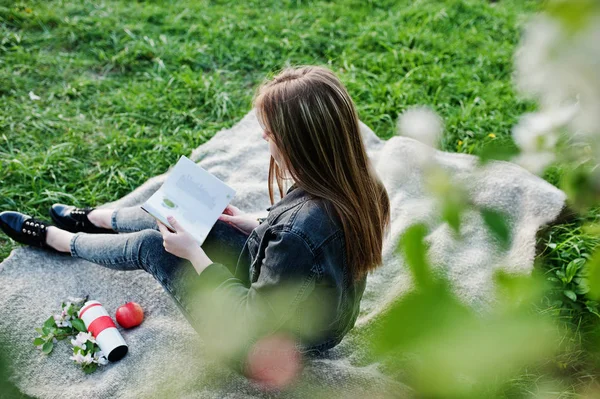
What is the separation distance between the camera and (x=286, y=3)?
4008mm

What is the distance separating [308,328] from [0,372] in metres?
1.05

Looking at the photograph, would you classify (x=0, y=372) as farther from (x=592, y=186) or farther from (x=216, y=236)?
(x=216, y=236)

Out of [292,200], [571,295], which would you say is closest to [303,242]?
[292,200]

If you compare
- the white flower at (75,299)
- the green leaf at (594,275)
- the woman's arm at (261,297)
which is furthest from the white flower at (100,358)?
the green leaf at (594,275)

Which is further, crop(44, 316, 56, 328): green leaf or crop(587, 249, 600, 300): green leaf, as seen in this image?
crop(44, 316, 56, 328): green leaf

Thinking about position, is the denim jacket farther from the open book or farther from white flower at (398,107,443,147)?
white flower at (398,107,443,147)

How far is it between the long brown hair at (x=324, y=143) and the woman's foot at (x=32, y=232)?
102 cm

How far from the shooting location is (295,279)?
1.35 meters

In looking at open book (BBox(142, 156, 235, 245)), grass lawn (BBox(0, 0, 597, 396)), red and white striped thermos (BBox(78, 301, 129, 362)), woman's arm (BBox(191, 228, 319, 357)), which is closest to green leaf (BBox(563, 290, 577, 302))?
grass lawn (BBox(0, 0, 597, 396))

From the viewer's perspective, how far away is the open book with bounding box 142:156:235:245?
5.74 ft

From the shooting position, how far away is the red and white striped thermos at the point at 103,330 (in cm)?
174

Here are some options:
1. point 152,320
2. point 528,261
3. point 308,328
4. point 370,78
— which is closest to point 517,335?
point 308,328

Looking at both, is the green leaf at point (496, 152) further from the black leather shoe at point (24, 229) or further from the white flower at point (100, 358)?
the black leather shoe at point (24, 229)

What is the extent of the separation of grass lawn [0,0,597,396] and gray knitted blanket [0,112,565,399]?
0.60ft
